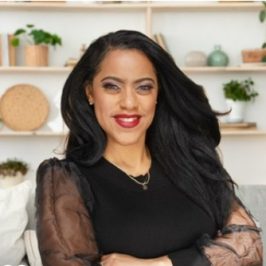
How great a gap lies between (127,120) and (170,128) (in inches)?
9.7

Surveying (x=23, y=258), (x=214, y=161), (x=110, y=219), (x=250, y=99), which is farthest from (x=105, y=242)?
(x=250, y=99)

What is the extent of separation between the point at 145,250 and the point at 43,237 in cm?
28

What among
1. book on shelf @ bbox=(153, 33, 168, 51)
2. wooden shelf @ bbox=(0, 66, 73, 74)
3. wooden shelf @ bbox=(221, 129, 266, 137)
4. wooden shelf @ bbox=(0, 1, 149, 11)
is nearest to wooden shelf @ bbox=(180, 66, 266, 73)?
book on shelf @ bbox=(153, 33, 168, 51)

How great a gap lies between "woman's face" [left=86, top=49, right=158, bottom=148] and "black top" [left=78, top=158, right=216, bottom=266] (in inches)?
5.3

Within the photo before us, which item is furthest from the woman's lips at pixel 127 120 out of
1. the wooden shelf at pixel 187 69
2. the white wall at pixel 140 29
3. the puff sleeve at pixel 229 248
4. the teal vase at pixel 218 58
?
the white wall at pixel 140 29

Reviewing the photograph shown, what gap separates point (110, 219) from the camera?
4.89 ft

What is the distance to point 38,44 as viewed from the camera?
3.82 meters

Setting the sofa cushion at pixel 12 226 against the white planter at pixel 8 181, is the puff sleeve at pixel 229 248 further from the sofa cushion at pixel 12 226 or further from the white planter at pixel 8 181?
the white planter at pixel 8 181

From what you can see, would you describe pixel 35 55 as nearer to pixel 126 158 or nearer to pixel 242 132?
pixel 242 132

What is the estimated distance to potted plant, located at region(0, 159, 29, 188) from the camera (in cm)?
385

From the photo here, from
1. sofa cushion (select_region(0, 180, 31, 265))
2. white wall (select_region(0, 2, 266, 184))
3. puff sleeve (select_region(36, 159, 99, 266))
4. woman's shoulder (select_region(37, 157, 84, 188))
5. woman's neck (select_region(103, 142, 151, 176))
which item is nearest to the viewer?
puff sleeve (select_region(36, 159, 99, 266))

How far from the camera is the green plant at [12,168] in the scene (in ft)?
12.7

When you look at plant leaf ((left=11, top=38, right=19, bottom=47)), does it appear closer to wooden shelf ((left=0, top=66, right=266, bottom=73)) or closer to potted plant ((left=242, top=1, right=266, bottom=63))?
wooden shelf ((left=0, top=66, right=266, bottom=73))

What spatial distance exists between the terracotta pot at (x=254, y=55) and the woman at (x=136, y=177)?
2.26m
